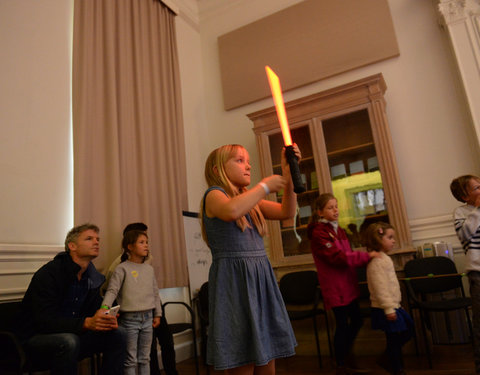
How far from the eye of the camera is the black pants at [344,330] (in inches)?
116

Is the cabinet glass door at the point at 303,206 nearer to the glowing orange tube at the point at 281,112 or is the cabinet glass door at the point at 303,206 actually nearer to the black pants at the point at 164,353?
the black pants at the point at 164,353

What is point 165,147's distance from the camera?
15.3 feet

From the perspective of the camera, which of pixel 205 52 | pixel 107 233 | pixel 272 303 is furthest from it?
pixel 205 52

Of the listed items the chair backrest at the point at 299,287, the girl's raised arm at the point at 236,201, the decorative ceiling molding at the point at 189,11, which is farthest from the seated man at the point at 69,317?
the decorative ceiling molding at the point at 189,11

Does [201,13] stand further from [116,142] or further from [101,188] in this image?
[101,188]

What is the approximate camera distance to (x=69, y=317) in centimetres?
248

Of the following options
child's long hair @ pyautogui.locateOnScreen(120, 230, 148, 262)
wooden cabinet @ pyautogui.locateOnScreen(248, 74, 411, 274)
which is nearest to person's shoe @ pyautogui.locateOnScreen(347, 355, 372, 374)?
wooden cabinet @ pyautogui.locateOnScreen(248, 74, 411, 274)

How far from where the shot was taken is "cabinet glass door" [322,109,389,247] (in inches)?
167

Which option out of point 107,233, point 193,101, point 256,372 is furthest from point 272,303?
point 193,101

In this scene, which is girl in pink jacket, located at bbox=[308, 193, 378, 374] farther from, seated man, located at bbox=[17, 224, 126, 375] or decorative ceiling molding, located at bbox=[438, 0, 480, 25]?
decorative ceiling molding, located at bbox=[438, 0, 480, 25]

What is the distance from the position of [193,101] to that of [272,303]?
184 inches

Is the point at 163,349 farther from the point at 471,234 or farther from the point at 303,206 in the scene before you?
the point at 471,234

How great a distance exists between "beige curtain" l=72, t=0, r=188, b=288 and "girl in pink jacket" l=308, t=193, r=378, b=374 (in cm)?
177

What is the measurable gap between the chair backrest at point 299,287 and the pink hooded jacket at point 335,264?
38.4 inches
